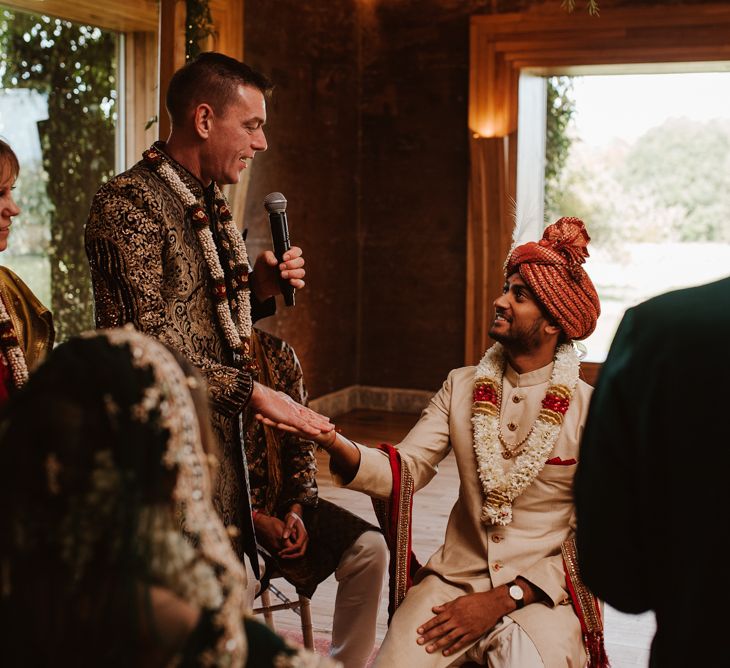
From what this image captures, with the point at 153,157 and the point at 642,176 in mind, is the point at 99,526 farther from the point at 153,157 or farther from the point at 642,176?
the point at 642,176

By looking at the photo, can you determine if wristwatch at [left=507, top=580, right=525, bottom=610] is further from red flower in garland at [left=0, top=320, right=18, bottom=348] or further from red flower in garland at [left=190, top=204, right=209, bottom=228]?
red flower in garland at [left=0, top=320, right=18, bottom=348]

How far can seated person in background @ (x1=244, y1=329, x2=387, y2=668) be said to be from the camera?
321 cm

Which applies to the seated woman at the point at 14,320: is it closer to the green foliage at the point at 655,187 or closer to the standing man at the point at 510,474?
the standing man at the point at 510,474

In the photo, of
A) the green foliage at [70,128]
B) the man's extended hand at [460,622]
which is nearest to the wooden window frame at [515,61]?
the green foliage at [70,128]

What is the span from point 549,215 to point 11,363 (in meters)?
7.20

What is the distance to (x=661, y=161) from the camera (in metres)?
9.36

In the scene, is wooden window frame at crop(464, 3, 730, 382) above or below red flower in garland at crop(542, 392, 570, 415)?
above

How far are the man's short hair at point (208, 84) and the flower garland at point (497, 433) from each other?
1065 millimetres

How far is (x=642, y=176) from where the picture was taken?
370 inches

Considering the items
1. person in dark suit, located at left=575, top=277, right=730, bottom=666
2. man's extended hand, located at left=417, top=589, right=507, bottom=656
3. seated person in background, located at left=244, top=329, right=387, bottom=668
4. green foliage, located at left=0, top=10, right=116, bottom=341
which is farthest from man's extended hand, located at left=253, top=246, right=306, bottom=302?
green foliage, located at left=0, top=10, right=116, bottom=341

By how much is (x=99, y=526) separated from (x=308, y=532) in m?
2.21

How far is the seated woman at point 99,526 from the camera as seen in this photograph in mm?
1088

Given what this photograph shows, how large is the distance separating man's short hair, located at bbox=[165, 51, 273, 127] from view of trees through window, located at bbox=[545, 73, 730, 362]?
6.43 m

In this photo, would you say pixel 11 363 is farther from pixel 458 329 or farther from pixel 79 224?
pixel 458 329
